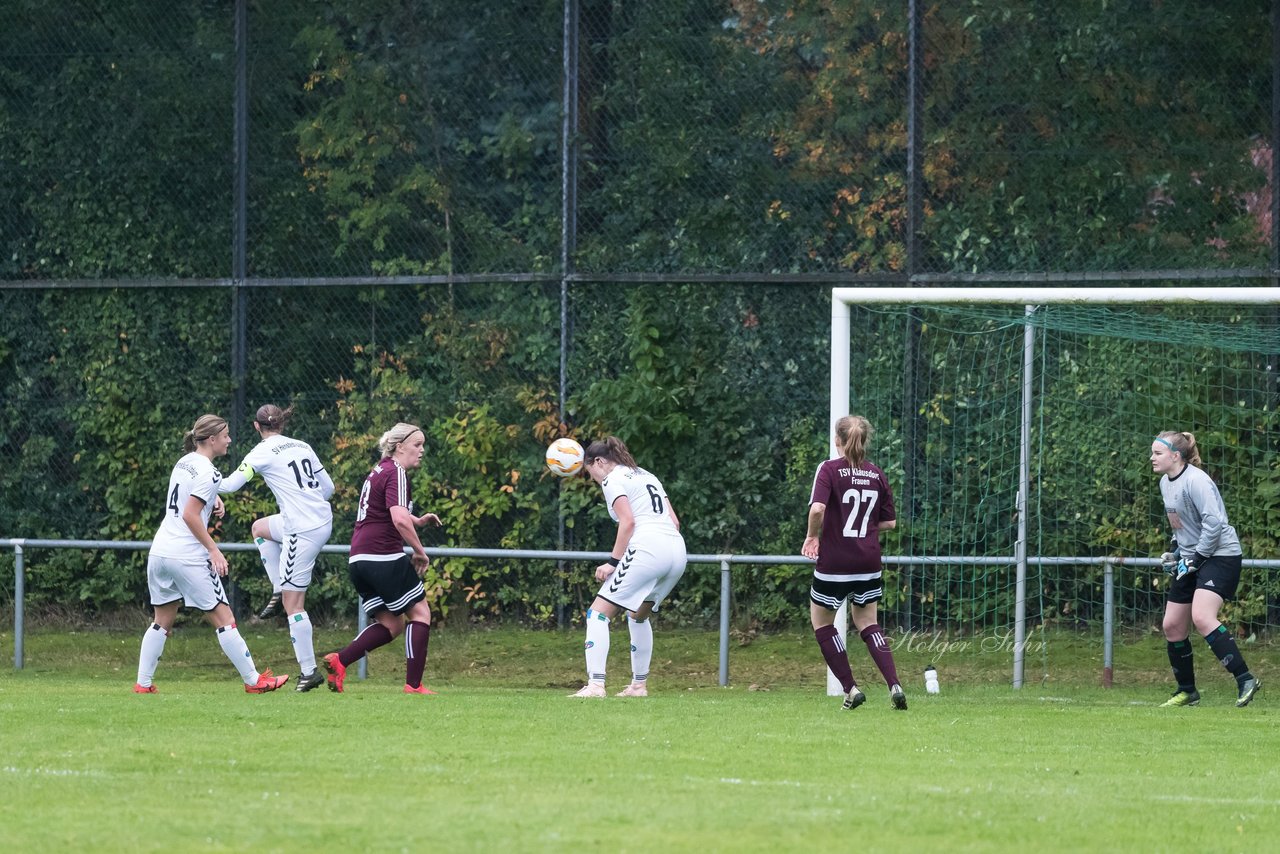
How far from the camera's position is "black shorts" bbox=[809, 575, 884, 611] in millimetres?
11117

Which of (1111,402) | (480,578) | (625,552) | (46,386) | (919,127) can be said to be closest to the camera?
(625,552)

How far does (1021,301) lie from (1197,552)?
216 centimetres

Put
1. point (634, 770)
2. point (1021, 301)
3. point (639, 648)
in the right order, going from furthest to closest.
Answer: point (1021, 301) → point (639, 648) → point (634, 770)

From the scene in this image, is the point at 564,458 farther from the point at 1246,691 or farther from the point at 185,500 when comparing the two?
the point at 1246,691

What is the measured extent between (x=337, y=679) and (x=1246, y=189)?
8045 millimetres

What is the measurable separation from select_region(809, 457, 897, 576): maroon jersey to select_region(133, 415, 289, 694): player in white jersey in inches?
145

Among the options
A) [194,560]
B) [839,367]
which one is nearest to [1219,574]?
[839,367]

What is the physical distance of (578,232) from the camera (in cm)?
1639

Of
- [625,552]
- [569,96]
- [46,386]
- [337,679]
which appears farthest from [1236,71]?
[46,386]

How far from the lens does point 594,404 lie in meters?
16.1

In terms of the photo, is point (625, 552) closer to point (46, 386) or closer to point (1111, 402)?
point (1111, 402)

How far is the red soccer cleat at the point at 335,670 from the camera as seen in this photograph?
1192cm

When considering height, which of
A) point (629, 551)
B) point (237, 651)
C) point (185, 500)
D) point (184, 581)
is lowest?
point (237, 651)

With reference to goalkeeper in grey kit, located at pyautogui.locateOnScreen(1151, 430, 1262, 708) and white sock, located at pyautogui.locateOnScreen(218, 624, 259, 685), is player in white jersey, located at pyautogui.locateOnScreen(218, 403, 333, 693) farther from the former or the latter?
goalkeeper in grey kit, located at pyautogui.locateOnScreen(1151, 430, 1262, 708)
